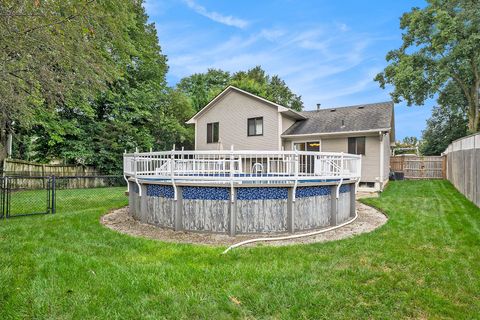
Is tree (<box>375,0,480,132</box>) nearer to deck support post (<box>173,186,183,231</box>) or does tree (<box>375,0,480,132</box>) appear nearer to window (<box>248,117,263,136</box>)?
window (<box>248,117,263,136</box>)

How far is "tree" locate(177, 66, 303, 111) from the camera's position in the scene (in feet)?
111

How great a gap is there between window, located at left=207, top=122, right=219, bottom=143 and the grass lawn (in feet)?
39.1

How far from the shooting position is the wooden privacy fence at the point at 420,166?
19281 mm

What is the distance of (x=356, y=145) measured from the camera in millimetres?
13828

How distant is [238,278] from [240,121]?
13.2 m

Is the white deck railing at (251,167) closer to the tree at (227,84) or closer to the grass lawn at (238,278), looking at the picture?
the grass lawn at (238,278)

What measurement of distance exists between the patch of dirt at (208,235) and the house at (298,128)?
6.19 m

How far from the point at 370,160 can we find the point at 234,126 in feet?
24.1

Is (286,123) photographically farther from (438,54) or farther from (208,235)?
(438,54)

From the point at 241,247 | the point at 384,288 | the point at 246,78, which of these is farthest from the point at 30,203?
the point at 246,78

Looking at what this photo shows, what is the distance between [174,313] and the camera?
2918mm

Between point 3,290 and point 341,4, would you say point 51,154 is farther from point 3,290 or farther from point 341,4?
point 341,4

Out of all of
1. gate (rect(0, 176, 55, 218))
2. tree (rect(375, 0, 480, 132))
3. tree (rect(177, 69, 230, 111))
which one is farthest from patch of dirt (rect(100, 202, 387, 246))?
tree (rect(177, 69, 230, 111))

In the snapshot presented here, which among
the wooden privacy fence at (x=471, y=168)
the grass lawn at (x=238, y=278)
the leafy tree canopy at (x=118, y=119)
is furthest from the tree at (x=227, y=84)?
the grass lawn at (x=238, y=278)
